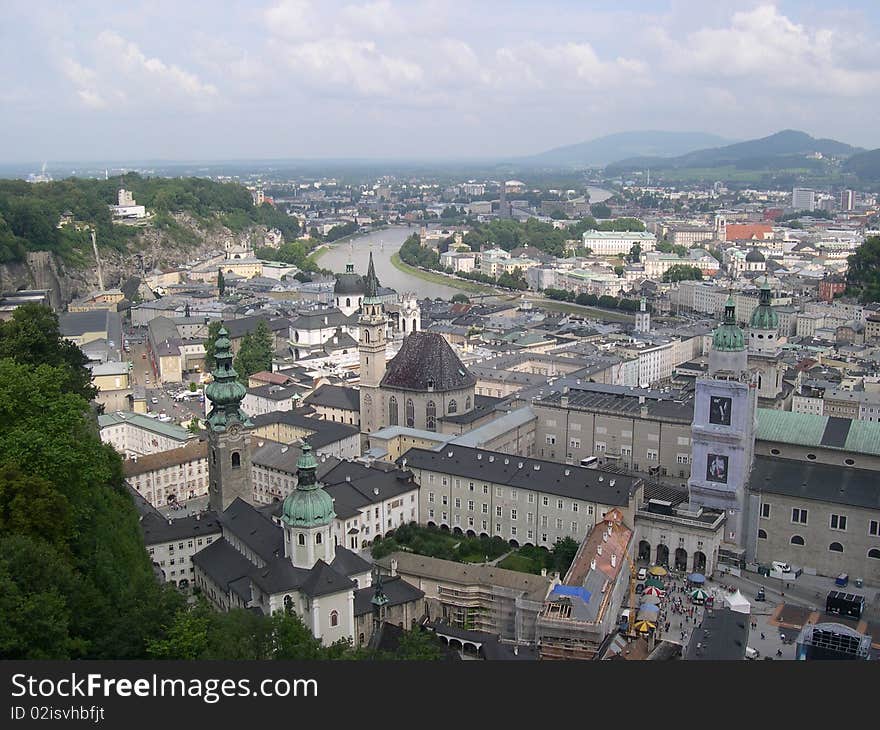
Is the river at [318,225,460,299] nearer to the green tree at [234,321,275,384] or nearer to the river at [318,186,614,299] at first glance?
the river at [318,186,614,299]

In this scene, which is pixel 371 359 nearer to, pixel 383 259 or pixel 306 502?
pixel 306 502

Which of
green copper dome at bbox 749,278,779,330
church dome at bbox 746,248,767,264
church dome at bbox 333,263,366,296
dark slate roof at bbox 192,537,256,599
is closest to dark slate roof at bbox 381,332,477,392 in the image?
green copper dome at bbox 749,278,779,330

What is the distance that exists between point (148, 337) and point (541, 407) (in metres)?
36.6

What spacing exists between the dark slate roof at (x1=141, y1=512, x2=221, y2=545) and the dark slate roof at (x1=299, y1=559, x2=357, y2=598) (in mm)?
7066

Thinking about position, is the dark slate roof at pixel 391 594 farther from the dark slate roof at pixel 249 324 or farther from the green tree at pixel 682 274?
the green tree at pixel 682 274

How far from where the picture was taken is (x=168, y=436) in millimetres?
42312

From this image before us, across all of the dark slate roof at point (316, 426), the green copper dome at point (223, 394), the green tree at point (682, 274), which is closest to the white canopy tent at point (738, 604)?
the green copper dome at point (223, 394)

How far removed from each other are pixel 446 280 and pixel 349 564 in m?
87.4

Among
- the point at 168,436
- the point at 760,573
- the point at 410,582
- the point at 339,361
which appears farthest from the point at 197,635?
the point at 339,361

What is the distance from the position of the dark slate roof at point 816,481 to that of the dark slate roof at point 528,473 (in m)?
4.39

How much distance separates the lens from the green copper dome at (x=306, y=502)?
24.6 metres

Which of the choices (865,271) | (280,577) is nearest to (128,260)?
(865,271)

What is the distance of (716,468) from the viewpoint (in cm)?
3269

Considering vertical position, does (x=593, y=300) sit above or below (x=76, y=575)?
below
